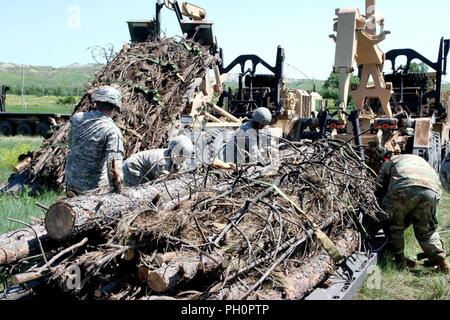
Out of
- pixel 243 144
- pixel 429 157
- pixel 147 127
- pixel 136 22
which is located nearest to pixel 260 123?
pixel 243 144

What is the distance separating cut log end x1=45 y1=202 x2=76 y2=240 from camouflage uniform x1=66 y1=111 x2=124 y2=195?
1.27m

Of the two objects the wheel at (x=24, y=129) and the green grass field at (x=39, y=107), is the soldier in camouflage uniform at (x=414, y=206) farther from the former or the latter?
the green grass field at (x=39, y=107)

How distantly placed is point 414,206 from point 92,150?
3.46 m

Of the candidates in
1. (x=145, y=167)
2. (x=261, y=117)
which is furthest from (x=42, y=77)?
(x=145, y=167)

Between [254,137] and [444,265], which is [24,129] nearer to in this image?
[254,137]

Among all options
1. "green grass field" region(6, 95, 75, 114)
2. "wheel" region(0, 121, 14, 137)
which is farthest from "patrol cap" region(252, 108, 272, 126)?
"green grass field" region(6, 95, 75, 114)

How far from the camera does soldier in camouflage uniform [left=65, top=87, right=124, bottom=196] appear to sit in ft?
19.2

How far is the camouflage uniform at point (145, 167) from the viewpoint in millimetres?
6293

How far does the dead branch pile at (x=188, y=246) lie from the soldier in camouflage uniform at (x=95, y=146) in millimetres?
660

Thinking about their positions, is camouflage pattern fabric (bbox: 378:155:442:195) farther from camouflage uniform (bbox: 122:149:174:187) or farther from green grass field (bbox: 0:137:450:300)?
camouflage uniform (bbox: 122:149:174:187)

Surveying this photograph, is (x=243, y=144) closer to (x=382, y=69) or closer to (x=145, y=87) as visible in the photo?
(x=145, y=87)

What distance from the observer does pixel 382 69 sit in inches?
474

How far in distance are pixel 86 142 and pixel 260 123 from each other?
3.12 m

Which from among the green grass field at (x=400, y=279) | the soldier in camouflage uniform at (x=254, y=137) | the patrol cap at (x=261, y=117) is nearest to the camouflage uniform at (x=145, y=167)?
the green grass field at (x=400, y=279)
